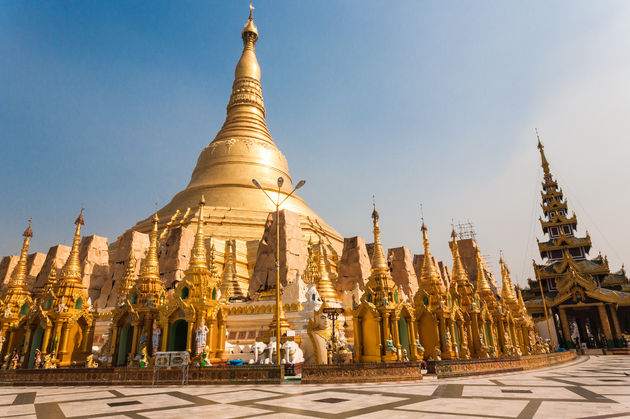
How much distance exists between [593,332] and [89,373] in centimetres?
5577

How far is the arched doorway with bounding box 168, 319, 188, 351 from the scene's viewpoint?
52.0 ft

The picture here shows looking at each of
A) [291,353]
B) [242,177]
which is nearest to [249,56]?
[242,177]

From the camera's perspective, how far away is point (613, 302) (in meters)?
38.1

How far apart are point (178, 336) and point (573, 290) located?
133ft

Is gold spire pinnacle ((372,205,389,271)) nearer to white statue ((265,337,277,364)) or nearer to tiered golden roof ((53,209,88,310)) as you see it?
white statue ((265,337,277,364))

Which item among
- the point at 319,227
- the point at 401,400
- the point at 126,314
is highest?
the point at 319,227

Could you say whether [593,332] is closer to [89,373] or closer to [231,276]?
[231,276]

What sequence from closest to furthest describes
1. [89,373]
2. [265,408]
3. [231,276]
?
[265,408] → [89,373] → [231,276]

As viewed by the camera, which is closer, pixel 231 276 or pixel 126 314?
pixel 126 314

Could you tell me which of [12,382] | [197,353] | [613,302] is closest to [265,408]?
[197,353]

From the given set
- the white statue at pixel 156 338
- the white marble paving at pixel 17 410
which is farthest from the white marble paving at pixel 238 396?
the white statue at pixel 156 338

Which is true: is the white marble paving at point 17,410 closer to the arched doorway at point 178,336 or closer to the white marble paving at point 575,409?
the arched doorway at point 178,336

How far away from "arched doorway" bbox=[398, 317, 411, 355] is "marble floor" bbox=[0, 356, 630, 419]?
4.42m

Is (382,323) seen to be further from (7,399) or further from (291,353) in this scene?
(7,399)
